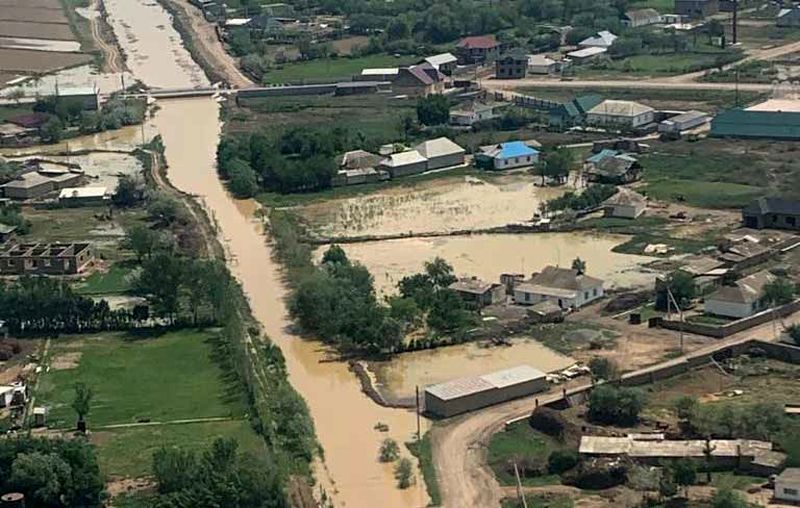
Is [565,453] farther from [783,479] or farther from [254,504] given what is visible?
[254,504]

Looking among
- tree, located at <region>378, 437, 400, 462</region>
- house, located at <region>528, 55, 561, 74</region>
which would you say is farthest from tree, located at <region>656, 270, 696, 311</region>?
house, located at <region>528, 55, 561, 74</region>

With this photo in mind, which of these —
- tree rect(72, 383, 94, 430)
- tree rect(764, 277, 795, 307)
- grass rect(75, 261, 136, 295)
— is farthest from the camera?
grass rect(75, 261, 136, 295)

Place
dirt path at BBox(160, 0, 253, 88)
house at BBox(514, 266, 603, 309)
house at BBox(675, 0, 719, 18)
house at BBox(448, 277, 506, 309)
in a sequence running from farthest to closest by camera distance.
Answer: house at BBox(675, 0, 719, 18), dirt path at BBox(160, 0, 253, 88), house at BBox(448, 277, 506, 309), house at BBox(514, 266, 603, 309)

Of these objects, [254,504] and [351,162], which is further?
[351,162]

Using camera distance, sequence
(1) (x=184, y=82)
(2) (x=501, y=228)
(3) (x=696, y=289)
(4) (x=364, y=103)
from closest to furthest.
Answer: (3) (x=696, y=289) < (2) (x=501, y=228) < (4) (x=364, y=103) < (1) (x=184, y=82)

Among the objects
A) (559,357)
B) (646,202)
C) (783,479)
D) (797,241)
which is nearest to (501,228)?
(646,202)

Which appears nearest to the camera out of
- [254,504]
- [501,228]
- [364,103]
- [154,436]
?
[254,504]

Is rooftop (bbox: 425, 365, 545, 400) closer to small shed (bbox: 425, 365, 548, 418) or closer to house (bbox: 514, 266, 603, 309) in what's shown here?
small shed (bbox: 425, 365, 548, 418)
